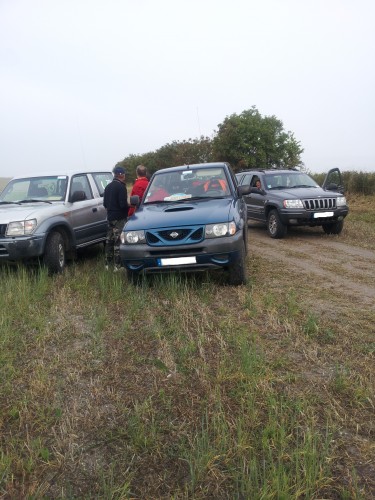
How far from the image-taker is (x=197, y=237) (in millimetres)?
5457

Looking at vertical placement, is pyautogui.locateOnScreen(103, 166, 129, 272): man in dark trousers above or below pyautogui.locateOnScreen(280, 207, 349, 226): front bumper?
above

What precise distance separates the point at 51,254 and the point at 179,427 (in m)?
4.56

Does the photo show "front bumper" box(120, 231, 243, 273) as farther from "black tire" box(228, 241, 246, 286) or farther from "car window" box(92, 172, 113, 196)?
"car window" box(92, 172, 113, 196)

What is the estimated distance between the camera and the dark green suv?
379 inches

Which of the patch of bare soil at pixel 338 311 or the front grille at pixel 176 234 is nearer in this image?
the patch of bare soil at pixel 338 311

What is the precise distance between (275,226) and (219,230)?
5.08 meters

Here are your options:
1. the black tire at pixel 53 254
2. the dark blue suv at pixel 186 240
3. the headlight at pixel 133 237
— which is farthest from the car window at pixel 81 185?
the headlight at pixel 133 237

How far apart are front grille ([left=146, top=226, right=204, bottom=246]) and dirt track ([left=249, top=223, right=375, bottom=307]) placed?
5.62 feet

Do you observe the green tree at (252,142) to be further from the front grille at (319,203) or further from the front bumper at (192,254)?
the front bumper at (192,254)

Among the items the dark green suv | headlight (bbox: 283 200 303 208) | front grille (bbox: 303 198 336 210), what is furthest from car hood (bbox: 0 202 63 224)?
front grille (bbox: 303 198 336 210)

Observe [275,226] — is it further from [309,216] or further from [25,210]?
[25,210]

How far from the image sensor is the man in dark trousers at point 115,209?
7.07 m

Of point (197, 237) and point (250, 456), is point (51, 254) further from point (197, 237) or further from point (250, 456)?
point (250, 456)

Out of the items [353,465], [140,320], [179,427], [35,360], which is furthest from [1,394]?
[353,465]
